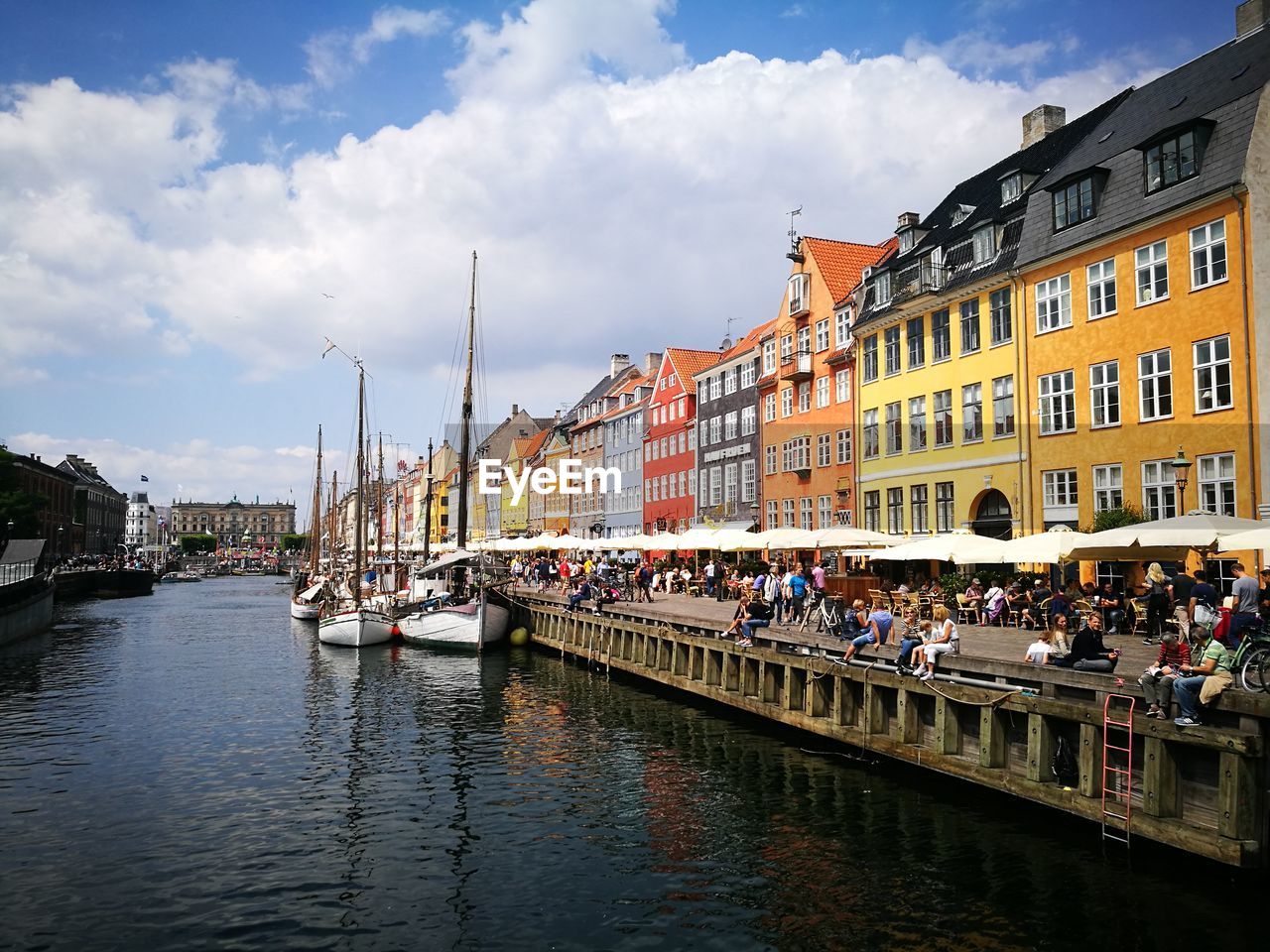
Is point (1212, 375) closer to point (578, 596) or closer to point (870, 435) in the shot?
point (870, 435)

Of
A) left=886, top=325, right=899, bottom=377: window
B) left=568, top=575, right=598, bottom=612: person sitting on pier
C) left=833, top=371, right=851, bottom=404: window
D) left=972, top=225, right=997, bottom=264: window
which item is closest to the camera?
left=972, top=225, right=997, bottom=264: window

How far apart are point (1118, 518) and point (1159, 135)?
11.6 meters

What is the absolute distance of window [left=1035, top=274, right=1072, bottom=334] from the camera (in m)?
33.3

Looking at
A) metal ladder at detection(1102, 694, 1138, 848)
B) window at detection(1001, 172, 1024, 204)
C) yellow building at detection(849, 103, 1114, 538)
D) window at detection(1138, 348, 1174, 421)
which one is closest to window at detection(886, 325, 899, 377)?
yellow building at detection(849, 103, 1114, 538)

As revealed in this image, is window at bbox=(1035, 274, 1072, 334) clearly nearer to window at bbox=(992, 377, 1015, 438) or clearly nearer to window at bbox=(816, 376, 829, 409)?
window at bbox=(992, 377, 1015, 438)

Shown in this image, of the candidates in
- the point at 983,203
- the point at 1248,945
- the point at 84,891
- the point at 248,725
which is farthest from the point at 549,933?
the point at 983,203

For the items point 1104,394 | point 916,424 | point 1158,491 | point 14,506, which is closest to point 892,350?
point 916,424

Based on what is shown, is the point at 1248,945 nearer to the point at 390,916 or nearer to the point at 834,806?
the point at 834,806

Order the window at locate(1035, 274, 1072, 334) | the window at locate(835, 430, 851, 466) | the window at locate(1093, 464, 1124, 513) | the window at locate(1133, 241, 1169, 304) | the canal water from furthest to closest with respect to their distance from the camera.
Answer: the window at locate(835, 430, 851, 466) → the window at locate(1035, 274, 1072, 334) → the window at locate(1093, 464, 1124, 513) → the window at locate(1133, 241, 1169, 304) → the canal water

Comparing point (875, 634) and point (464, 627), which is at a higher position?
point (875, 634)

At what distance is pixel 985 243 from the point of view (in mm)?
37938

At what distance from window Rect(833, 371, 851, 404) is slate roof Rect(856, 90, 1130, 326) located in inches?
114

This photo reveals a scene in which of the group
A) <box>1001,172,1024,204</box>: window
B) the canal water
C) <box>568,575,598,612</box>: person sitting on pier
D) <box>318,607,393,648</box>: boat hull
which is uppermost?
<box>1001,172,1024,204</box>: window

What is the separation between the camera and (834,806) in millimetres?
16641
